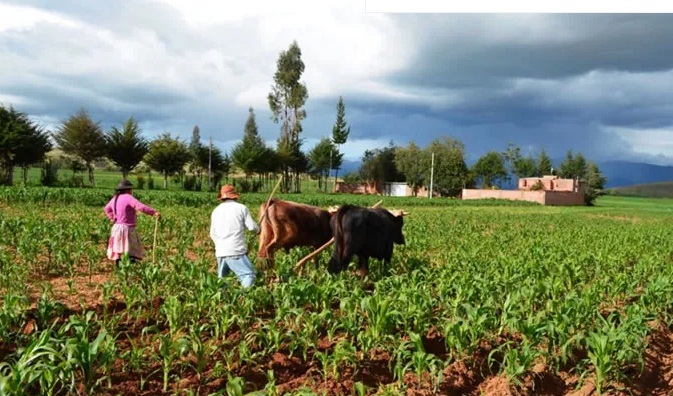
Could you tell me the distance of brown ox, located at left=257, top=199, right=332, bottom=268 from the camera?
9898 mm

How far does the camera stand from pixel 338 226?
9.31 m

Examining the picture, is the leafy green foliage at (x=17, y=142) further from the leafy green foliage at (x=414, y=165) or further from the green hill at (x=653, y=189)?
the green hill at (x=653, y=189)

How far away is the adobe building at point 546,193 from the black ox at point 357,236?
52.2 metres

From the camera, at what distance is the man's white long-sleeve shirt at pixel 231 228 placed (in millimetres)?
7689

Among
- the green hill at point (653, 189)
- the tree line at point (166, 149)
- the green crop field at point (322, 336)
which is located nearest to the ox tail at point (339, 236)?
the green crop field at point (322, 336)

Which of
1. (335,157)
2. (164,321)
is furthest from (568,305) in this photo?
(335,157)

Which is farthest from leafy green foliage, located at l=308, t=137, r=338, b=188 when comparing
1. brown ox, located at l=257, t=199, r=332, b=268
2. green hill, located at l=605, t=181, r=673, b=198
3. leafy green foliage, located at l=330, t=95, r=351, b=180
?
green hill, located at l=605, t=181, r=673, b=198

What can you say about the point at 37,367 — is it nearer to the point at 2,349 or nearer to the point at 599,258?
the point at 2,349

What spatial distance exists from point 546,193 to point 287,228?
176 ft

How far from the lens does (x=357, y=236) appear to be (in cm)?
916

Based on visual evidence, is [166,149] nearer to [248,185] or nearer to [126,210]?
[248,185]

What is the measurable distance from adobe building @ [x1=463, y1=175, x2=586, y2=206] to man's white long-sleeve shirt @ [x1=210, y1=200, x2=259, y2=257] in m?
54.8

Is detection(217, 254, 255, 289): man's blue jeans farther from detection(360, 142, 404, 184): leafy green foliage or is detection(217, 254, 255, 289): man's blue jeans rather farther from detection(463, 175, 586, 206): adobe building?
detection(360, 142, 404, 184): leafy green foliage

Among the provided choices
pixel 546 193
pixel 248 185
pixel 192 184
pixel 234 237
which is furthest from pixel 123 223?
pixel 546 193
